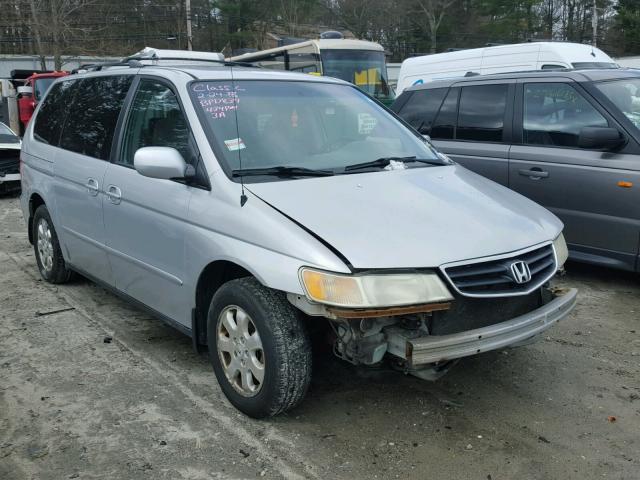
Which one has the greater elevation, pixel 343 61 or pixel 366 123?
pixel 343 61

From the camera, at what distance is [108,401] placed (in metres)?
3.54

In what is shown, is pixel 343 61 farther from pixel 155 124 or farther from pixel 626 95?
pixel 155 124

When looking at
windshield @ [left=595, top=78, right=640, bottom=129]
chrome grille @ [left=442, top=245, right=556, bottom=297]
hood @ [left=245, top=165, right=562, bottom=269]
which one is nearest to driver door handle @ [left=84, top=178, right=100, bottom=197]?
hood @ [left=245, top=165, right=562, bottom=269]

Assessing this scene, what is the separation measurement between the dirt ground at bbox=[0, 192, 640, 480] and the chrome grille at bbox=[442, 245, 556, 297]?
2.50ft

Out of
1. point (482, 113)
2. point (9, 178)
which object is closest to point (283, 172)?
point (482, 113)

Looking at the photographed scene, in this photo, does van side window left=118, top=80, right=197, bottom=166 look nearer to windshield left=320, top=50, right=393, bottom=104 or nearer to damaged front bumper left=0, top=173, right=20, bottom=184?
damaged front bumper left=0, top=173, right=20, bottom=184

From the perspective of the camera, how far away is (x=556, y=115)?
573cm

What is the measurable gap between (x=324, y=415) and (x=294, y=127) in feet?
5.46

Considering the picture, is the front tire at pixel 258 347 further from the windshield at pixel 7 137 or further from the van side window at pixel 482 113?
the windshield at pixel 7 137

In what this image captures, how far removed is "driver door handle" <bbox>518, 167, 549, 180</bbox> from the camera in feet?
18.5

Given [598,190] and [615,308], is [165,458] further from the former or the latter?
[598,190]

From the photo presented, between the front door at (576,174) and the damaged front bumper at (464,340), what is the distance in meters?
2.31

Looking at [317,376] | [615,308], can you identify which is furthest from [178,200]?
[615,308]

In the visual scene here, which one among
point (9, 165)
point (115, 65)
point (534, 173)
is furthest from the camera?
point (9, 165)
